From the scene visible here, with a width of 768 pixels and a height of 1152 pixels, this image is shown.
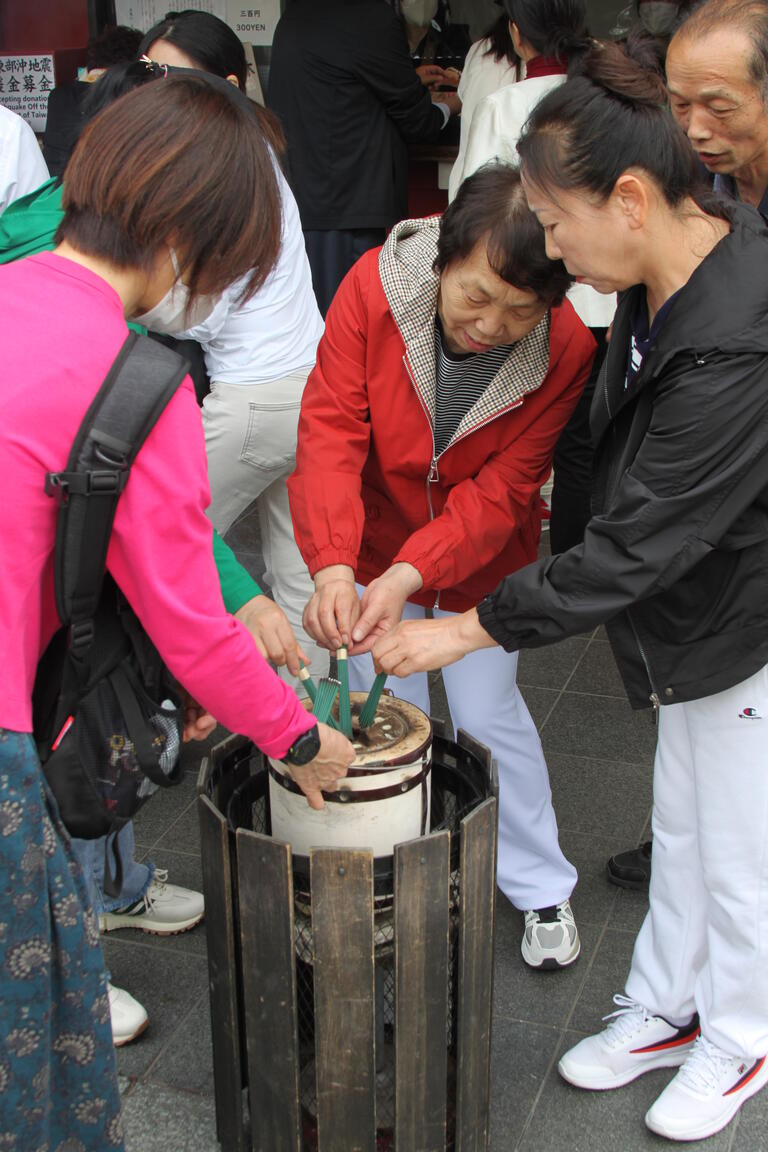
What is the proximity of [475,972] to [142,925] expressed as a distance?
1186 mm

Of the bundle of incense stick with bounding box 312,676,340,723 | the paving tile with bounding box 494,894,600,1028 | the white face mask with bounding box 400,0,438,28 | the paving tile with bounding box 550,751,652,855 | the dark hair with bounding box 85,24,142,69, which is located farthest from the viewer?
the white face mask with bounding box 400,0,438,28

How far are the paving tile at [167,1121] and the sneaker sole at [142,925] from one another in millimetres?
488

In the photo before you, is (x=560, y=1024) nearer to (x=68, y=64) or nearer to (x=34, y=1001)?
(x=34, y=1001)

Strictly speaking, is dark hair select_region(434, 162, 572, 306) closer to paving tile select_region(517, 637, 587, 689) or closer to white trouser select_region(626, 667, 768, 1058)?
white trouser select_region(626, 667, 768, 1058)

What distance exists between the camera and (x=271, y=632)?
7.14ft

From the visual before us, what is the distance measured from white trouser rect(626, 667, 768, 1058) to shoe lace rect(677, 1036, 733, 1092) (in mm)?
34

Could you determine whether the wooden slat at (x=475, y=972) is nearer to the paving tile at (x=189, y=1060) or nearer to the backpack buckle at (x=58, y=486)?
the paving tile at (x=189, y=1060)

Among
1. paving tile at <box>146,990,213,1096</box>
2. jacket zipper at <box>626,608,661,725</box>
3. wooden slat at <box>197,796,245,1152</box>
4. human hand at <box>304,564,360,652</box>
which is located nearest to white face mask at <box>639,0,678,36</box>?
human hand at <box>304,564,360,652</box>

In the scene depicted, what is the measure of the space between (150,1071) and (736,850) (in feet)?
4.25

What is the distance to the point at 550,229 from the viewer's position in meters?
1.95

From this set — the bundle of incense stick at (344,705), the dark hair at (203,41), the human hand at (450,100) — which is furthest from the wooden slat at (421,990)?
the human hand at (450,100)

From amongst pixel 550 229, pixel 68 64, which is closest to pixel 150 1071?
Answer: pixel 550 229

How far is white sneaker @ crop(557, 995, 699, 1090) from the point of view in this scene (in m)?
2.41

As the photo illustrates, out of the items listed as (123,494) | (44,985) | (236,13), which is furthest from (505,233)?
(236,13)
